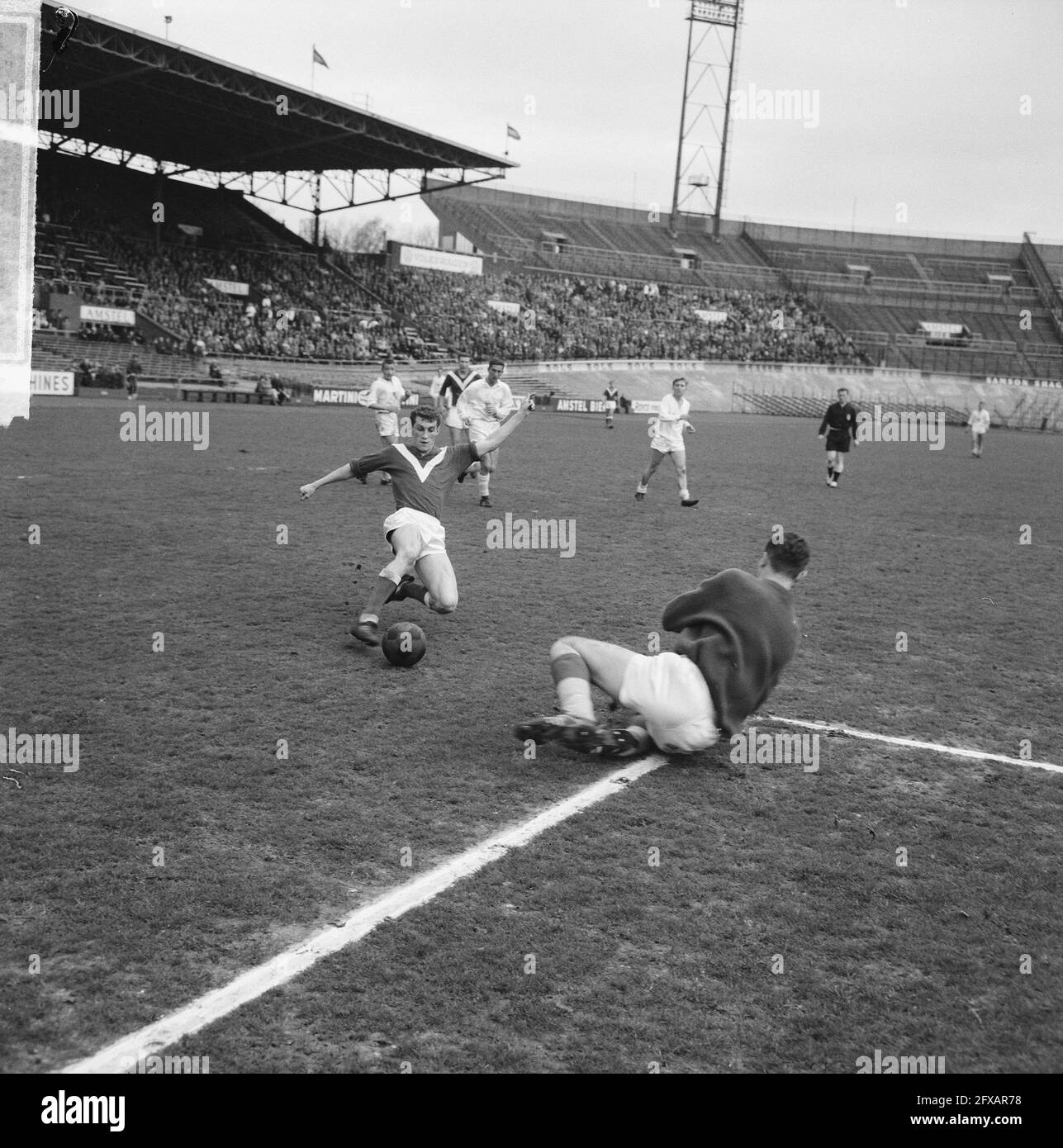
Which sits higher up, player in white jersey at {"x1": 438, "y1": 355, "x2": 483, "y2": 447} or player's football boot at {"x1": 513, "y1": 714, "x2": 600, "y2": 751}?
player in white jersey at {"x1": 438, "y1": 355, "x2": 483, "y2": 447}

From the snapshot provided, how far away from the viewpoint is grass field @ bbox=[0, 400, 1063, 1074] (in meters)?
3.41

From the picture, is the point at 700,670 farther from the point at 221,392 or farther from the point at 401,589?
the point at 221,392

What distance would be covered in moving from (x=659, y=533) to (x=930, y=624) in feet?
15.2

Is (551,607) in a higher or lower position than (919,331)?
lower

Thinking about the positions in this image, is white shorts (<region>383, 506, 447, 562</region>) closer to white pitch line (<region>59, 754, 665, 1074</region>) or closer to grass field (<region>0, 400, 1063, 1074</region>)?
grass field (<region>0, 400, 1063, 1074</region>)

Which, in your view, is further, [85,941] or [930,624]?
[930,624]

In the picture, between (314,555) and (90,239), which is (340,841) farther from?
(90,239)

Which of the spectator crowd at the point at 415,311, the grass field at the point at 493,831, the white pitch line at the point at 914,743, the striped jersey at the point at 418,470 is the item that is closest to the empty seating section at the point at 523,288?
the spectator crowd at the point at 415,311

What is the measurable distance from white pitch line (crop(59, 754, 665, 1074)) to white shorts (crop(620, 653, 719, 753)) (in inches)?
15.7

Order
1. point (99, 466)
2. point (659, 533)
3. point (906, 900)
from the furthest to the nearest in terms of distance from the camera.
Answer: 1. point (99, 466)
2. point (659, 533)
3. point (906, 900)

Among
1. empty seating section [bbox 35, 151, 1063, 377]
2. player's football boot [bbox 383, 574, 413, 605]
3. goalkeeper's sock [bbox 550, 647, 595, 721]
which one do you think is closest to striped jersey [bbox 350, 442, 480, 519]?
player's football boot [bbox 383, 574, 413, 605]

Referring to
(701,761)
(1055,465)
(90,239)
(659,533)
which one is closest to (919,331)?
(1055,465)

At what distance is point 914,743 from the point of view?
20.4ft

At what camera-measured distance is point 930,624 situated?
9172 mm
